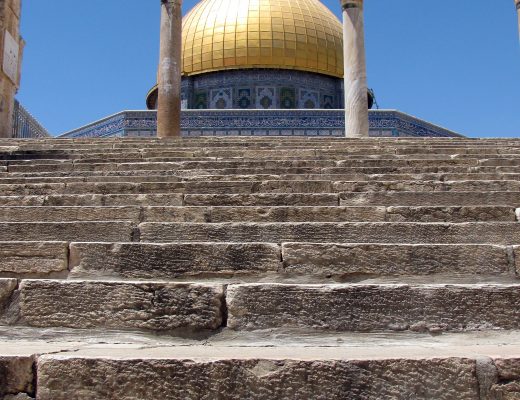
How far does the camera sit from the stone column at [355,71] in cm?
1084

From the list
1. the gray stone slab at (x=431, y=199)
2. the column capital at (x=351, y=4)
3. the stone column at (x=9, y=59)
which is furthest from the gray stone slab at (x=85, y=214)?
the column capital at (x=351, y=4)

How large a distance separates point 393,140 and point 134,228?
17.1ft

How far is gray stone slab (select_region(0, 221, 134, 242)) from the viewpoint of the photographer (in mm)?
3320

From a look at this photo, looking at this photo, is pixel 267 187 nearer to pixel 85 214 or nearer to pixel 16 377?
pixel 85 214

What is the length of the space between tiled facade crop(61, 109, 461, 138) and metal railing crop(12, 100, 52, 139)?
6.64 meters

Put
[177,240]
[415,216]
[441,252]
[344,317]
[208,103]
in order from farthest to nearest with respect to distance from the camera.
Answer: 1. [208,103]
2. [415,216]
3. [177,240]
4. [441,252]
5. [344,317]

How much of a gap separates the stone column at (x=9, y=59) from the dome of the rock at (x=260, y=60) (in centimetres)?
1196

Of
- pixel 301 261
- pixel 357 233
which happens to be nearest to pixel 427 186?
pixel 357 233

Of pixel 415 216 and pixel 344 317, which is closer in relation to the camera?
pixel 344 317

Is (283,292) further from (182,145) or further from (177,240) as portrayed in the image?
(182,145)

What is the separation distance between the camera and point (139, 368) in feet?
6.28

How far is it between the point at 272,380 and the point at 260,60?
70.5 feet

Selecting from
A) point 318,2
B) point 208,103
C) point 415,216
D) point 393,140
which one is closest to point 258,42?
point 208,103

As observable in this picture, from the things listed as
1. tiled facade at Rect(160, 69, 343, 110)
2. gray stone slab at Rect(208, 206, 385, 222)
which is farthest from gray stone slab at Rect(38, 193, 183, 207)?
tiled facade at Rect(160, 69, 343, 110)
